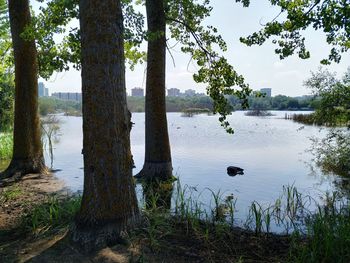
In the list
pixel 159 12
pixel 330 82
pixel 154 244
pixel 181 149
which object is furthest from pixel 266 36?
pixel 181 149

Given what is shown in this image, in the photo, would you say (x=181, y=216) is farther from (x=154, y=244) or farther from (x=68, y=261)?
(x=68, y=261)

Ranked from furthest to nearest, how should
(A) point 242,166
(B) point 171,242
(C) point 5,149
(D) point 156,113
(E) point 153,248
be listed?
(A) point 242,166 → (C) point 5,149 → (D) point 156,113 → (B) point 171,242 → (E) point 153,248

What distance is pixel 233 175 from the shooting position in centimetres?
1638

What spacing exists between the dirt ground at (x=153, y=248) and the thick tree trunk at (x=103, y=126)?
10.7 inches

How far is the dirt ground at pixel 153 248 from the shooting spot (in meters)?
5.09

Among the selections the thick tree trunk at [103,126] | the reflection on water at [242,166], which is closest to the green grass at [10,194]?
the reflection on water at [242,166]

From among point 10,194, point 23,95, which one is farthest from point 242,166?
point 10,194

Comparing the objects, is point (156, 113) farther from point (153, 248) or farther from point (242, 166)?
point (153, 248)

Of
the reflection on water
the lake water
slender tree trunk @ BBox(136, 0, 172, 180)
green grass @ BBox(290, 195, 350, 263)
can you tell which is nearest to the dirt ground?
green grass @ BBox(290, 195, 350, 263)

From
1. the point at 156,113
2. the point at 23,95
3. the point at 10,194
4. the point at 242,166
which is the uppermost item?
the point at 23,95

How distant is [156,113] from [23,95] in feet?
14.6

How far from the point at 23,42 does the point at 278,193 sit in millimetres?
9610

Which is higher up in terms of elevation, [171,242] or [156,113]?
[156,113]

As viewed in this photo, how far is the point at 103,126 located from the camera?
17.7 ft
